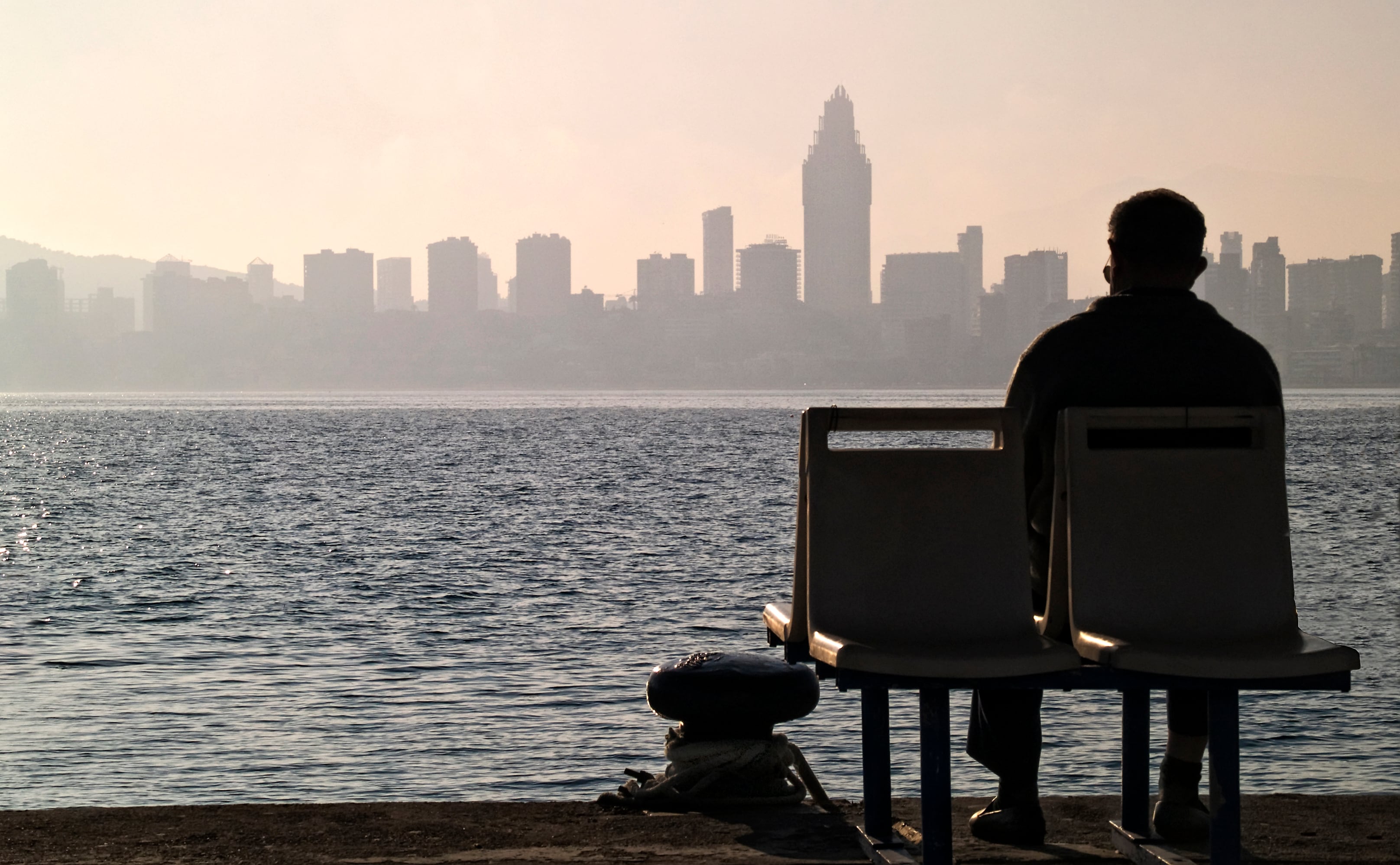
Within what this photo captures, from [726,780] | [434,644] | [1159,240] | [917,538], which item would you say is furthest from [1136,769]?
[434,644]

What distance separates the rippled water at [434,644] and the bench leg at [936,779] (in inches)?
246

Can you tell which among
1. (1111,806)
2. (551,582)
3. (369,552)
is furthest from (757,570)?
(1111,806)

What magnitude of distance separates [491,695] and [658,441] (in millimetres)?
99727

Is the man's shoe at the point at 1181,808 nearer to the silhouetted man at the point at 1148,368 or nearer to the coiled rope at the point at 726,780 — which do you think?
the silhouetted man at the point at 1148,368

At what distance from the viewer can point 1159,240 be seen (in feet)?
14.9

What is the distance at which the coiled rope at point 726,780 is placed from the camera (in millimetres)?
6043

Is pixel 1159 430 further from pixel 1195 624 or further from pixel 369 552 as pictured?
pixel 369 552

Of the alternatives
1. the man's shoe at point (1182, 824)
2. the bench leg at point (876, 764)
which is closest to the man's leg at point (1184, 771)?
the man's shoe at point (1182, 824)

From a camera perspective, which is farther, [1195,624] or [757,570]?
[757,570]

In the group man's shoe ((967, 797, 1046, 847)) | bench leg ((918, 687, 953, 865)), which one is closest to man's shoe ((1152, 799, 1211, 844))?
man's shoe ((967, 797, 1046, 847))

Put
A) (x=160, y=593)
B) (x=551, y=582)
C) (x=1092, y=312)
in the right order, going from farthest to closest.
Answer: (x=551, y=582) < (x=160, y=593) < (x=1092, y=312)

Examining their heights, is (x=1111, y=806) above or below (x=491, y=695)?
above

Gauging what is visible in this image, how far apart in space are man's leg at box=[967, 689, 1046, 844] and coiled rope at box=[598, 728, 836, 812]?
113cm

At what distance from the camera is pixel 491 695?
15.0 m
